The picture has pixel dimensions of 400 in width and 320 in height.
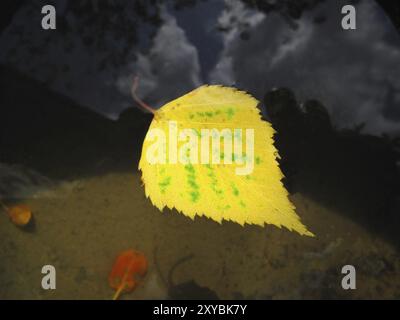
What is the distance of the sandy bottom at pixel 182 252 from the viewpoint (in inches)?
33.7

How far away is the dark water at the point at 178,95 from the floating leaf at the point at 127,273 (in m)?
0.02

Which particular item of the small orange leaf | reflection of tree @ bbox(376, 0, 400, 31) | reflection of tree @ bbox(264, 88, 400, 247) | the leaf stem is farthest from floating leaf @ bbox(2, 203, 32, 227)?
reflection of tree @ bbox(376, 0, 400, 31)

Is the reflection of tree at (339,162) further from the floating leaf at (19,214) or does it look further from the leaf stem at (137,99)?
the floating leaf at (19,214)

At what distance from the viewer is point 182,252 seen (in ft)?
2.82

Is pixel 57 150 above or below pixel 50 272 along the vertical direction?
above

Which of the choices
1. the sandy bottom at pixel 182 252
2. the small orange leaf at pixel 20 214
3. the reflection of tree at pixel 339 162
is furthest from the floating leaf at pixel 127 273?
the reflection of tree at pixel 339 162

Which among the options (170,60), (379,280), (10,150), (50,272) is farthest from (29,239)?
(379,280)

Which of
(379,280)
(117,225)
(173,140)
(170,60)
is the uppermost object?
(170,60)

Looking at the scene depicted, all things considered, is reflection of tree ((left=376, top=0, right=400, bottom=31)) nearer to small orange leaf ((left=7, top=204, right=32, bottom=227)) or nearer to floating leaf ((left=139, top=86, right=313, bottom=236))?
floating leaf ((left=139, top=86, right=313, bottom=236))

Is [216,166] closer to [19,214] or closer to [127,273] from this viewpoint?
[127,273]

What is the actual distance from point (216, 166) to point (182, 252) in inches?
6.9

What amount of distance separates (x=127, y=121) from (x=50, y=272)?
32 cm

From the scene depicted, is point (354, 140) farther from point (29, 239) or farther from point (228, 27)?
point (29, 239)

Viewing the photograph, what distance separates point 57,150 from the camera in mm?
894
